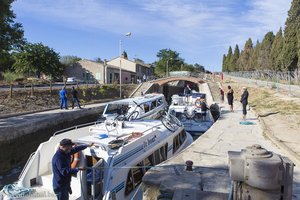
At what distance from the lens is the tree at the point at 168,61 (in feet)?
313

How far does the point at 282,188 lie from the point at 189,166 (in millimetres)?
A: 3655

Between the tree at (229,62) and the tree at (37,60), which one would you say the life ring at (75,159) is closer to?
the tree at (37,60)

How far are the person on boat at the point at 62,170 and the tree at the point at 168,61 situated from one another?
8864 centimetres

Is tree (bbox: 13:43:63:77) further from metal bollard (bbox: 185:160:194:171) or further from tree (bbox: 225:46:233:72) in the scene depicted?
tree (bbox: 225:46:233:72)

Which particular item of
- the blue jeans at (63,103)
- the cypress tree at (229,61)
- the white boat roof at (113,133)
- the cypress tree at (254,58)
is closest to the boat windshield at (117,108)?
the blue jeans at (63,103)

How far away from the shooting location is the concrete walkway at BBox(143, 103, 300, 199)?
611cm

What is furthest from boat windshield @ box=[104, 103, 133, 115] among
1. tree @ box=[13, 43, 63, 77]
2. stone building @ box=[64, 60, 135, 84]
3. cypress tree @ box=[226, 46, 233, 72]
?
cypress tree @ box=[226, 46, 233, 72]

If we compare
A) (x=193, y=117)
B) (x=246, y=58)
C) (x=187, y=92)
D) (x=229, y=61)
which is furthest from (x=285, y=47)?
(x=229, y=61)

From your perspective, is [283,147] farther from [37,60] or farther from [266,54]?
[266,54]

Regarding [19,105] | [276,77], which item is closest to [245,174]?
[19,105]

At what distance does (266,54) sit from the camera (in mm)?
50719

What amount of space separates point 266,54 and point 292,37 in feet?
37.4

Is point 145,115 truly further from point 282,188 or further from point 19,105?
point 282,188

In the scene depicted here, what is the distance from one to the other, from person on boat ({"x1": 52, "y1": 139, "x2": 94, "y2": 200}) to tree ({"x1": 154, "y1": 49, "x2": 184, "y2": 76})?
8864 cm
